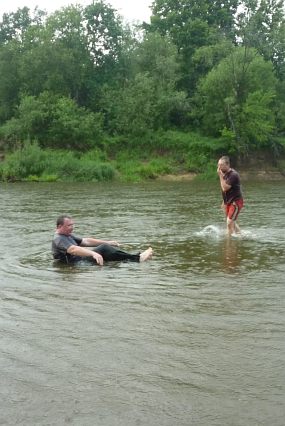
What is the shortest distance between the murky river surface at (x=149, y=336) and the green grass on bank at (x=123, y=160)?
28816 mm

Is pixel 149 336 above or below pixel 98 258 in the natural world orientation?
below

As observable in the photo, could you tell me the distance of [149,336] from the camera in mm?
5996

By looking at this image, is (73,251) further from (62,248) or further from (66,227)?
(66,227)

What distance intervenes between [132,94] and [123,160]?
670 cm

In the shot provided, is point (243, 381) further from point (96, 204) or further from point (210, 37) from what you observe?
point (210, 37)

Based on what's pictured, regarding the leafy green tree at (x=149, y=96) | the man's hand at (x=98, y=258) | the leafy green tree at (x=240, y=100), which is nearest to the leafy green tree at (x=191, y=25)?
the leafy green tree at (x=149, y=96)

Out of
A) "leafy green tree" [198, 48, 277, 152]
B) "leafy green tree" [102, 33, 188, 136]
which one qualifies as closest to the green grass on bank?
"leafy green tree" [102, 33, 188, 136]

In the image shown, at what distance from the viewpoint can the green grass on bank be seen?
4081 centimetres

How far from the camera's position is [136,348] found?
222 inches

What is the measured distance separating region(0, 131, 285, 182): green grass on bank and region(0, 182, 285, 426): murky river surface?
2882 centimetres

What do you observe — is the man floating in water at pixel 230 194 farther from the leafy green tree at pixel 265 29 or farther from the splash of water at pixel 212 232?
the leafy green tree at pixel 265 29

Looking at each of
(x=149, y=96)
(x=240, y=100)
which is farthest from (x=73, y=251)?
(x=240, y=100)

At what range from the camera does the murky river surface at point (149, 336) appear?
4.34m

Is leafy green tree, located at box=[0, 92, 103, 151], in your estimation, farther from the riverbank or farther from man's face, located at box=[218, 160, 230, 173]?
man's face, located at box=[218, 160, 230, 173]
